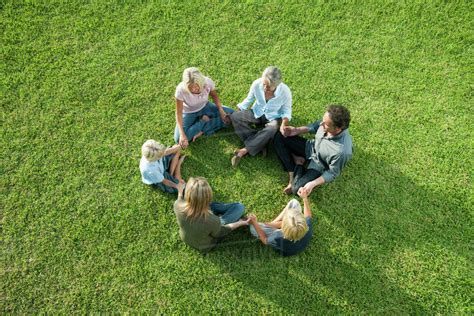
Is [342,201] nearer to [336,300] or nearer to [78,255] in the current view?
[336,300]

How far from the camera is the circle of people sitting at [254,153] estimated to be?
4.77m

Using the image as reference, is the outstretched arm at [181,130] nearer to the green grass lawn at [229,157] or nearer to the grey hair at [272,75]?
the green grass lawn at [229,157]

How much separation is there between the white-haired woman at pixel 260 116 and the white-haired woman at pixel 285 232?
3.37 ft

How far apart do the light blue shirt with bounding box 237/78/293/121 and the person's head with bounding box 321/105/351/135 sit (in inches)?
39.1

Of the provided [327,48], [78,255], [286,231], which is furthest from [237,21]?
[78,255]

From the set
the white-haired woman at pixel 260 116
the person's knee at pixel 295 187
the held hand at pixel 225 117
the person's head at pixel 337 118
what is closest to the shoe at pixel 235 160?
the white-haired woman at pixel 260 116

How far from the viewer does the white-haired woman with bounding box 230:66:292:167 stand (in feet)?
18.7

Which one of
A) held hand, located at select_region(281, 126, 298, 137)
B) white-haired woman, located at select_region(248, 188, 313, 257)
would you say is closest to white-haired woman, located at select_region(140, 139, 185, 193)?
white-haired woman, located at select_region(248, 188, 313, 257)

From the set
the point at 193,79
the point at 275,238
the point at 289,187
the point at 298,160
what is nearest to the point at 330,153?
the point at 298,160

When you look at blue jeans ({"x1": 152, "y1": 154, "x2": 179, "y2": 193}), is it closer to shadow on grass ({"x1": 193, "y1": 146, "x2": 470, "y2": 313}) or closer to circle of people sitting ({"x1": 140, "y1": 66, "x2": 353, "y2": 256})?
circle of people sitting ({"x1": 140, "y1": 66, "x2": 353, "y2": 256})

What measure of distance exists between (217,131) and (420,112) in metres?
3.46

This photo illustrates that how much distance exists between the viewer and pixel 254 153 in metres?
5.98

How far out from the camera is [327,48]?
705 cm

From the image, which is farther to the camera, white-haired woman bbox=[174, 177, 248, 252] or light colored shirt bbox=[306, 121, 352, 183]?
light colored shirt bbox=[306, 121, 352, 183]
